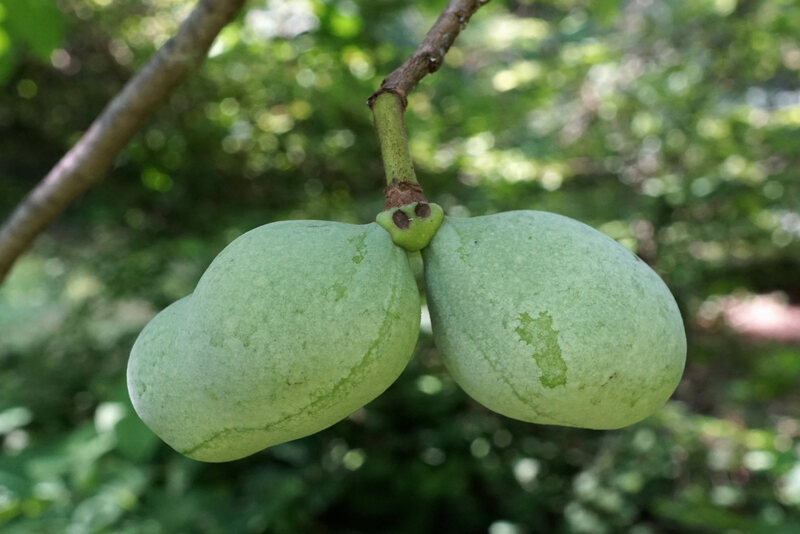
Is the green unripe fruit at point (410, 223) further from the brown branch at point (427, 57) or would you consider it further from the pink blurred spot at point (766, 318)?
the pink blurred spot at point (766, 318)

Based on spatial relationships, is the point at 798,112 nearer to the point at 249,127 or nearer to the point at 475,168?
the point at 475,168

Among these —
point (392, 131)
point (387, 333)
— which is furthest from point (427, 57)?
point (387, 333)

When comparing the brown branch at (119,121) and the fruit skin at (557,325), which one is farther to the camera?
the brown branch at (119,121)

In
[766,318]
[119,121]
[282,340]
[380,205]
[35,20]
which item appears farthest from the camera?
[766,318]

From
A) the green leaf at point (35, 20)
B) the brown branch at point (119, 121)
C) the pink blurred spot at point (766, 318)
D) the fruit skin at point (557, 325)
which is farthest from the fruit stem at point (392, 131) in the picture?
the pink blurred spot at point (766, 318)

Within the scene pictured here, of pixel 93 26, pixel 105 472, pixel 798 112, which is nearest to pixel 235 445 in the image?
pixel 105 472

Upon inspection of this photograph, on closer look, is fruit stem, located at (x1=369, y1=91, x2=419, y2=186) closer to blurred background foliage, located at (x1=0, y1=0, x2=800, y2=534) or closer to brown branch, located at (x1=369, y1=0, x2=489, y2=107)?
brown branch, located at (x1=369, y1=0, x2=489, y2=107)

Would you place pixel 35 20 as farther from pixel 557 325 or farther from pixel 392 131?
pixel 557 325

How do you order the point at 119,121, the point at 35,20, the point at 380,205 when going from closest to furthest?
the point at 119,121
the point at 35,20
the point at 380,205
